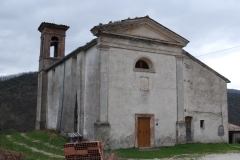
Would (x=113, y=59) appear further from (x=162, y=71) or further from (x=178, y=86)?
(x=178, y=86)

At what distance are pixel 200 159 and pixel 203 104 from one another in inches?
248

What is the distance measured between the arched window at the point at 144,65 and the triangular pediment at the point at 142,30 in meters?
1.21

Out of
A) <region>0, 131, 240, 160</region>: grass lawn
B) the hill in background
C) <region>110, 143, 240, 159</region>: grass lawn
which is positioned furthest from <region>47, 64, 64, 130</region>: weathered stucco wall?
the hill in background

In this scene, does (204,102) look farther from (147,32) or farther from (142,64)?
(147,32)

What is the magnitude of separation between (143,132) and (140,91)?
2115mm

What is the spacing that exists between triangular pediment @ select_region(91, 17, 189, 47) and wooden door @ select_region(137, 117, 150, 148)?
440cm

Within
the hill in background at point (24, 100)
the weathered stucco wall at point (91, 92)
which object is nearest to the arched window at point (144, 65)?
the weathered stucco wall at point (91, 92)

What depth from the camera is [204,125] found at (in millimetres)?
16359

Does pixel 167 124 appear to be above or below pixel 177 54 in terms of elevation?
below

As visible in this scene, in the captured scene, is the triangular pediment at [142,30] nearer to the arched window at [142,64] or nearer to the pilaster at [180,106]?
the pilaster at [180,106]

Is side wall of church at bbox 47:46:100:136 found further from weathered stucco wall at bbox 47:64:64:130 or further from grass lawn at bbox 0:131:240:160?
grass lawn at bbox 0:131:240:160

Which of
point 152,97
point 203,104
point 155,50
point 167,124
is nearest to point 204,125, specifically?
point 203,104

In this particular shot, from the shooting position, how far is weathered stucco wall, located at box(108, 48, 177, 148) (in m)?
13.3

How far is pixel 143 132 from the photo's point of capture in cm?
1403
